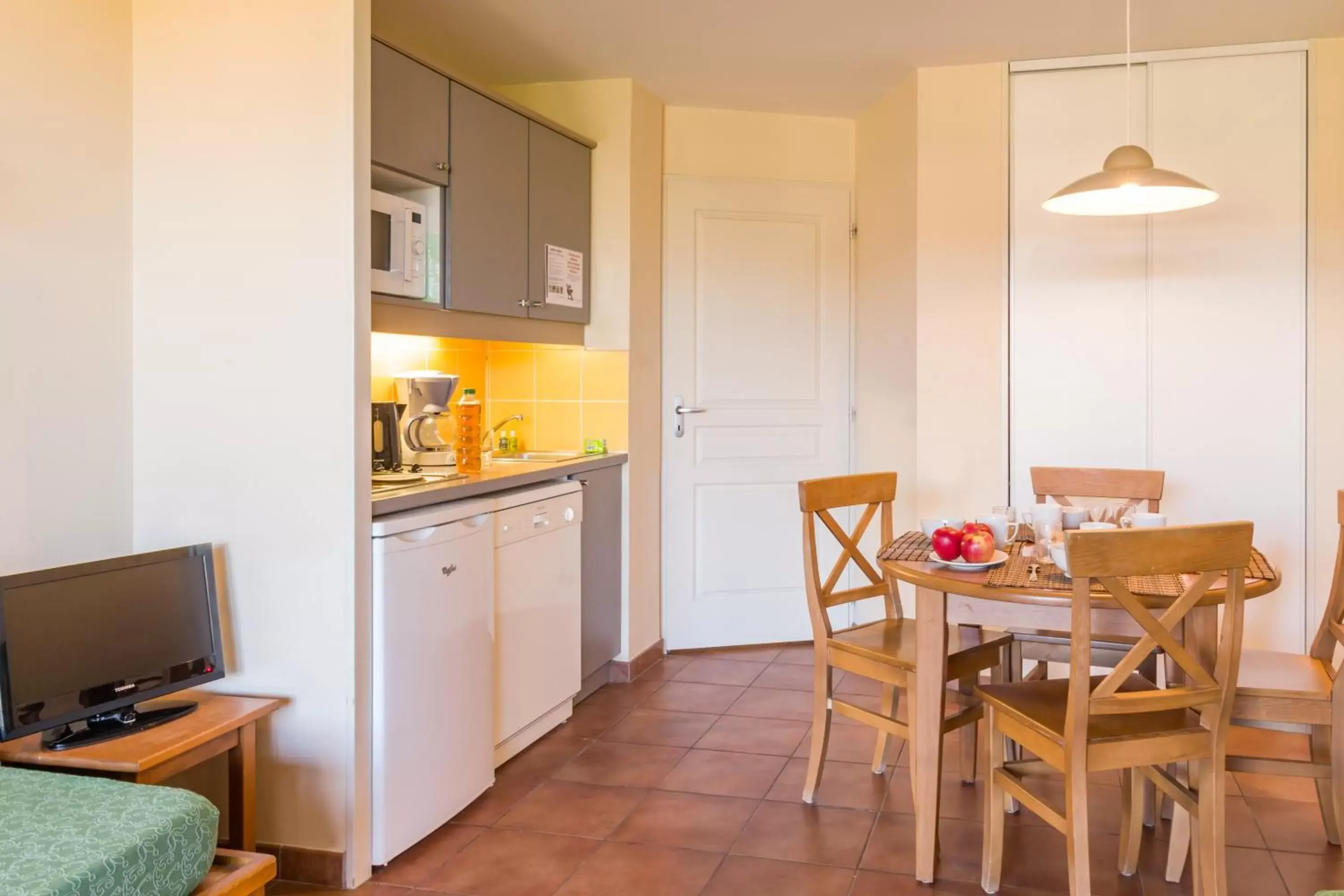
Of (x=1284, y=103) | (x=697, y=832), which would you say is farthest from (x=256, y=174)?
(x=1284, y=103)

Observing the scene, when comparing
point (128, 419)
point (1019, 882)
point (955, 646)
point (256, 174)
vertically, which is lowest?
point (1019, 882)

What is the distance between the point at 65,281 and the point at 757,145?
3070mm

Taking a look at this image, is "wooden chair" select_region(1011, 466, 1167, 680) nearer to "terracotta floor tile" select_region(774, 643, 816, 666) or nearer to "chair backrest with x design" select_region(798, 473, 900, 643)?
"chair backrest with x design" select_region(798, 473, 900, 643)

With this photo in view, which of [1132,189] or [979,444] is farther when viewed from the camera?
[979,444]

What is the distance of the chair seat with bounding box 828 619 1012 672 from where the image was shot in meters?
2.79

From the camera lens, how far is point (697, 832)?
2.83 metres

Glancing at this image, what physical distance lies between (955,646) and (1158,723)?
943 mm

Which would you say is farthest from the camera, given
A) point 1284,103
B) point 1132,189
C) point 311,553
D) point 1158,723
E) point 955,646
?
point 1284,103

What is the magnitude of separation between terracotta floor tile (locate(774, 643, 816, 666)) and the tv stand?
2.67 metres

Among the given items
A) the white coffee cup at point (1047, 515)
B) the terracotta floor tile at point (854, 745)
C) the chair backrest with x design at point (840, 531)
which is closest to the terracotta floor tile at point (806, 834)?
the terracotta floor tile at point (854, 745)

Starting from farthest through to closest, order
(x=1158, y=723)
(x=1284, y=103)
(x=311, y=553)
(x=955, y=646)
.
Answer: (x=1284, y=103) < (x=955, y=646) < (x=311, y=553) < (x=1158, y=723)

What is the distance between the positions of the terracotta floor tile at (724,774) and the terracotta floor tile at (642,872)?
0.40 metres

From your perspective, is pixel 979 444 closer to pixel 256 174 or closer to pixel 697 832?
pixel 697 832

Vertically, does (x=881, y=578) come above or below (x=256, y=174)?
below
